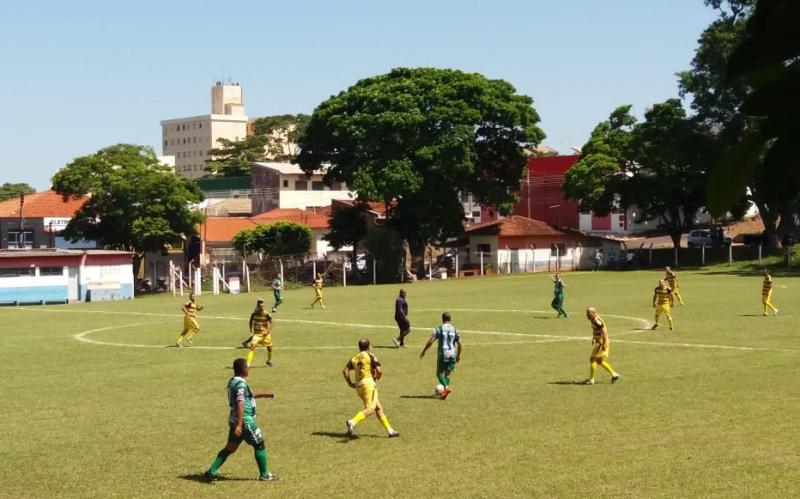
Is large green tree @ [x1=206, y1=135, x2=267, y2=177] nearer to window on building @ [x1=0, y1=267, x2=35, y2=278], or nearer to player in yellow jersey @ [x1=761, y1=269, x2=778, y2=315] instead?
window on building @ [x1=0, y1=267, x2=35, y2=278]

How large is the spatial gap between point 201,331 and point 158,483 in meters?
26.7

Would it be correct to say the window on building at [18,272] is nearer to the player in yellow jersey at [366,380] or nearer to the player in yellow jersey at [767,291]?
the player in yellow jersey at [767,291]

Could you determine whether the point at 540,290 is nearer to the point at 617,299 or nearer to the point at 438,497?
the point at 617,299

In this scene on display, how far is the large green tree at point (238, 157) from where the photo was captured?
151250 mm

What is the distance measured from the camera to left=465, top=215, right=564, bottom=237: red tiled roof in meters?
88.0

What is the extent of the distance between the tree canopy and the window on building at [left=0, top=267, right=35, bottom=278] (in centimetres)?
2147

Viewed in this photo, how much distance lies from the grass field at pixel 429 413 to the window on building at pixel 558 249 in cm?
4658

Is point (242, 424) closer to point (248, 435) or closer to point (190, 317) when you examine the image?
point (248, 435)

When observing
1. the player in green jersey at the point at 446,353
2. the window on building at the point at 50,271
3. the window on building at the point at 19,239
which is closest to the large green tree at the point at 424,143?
the window on building at the point at 50,271

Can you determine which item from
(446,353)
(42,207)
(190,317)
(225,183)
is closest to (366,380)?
(446,353)

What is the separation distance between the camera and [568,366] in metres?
28.8

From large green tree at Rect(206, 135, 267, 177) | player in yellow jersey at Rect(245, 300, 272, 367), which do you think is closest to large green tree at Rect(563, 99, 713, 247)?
player in yellow jersey at Rect(245, 300, 272, 367)

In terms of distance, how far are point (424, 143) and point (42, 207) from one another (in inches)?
1504

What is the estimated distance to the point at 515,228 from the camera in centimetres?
8912
